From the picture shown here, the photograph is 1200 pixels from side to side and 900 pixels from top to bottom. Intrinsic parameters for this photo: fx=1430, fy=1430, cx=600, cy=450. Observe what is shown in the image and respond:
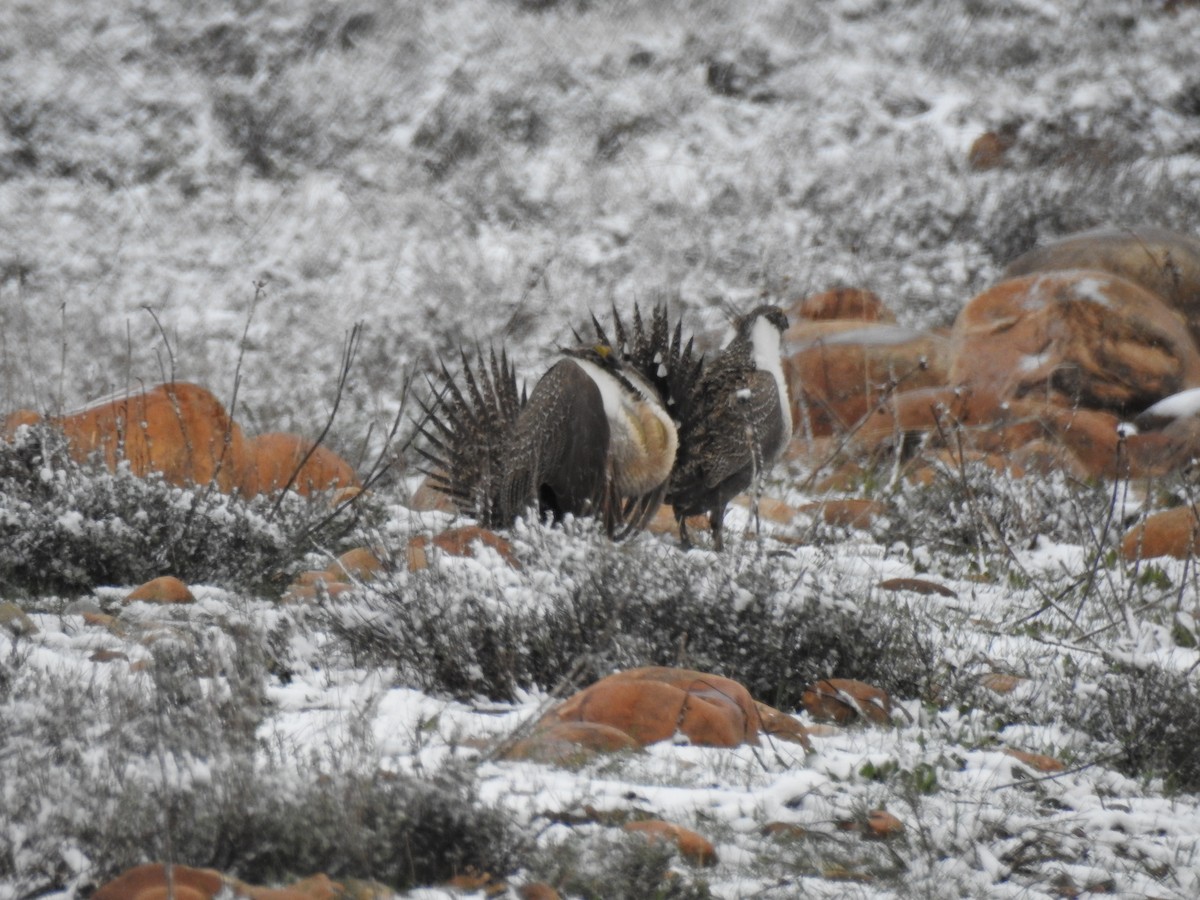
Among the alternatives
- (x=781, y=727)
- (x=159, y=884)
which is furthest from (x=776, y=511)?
(x=159, y=884)

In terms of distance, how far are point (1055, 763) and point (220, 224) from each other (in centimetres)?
1141

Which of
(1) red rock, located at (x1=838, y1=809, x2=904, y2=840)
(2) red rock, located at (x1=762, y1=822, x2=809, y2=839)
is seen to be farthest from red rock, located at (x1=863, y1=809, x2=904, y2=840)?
(2) red rock, located at (x1=762, y1=822, x2=809, y2=839)

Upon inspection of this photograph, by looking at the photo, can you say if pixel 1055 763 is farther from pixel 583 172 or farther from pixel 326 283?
pixel 583 172

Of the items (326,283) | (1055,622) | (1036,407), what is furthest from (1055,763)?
(326,283)

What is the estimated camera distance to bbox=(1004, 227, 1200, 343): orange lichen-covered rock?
8.71 meters

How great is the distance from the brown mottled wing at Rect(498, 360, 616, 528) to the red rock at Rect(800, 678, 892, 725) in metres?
1.48

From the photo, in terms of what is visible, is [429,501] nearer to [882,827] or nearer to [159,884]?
[882,827]

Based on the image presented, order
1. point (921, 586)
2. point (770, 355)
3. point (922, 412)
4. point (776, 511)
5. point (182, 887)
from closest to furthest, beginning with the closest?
point (182, 887) → point (921, 586) → point (776, 511) → point (770, 355) → point (922, 412)

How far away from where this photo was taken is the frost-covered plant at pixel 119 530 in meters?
4.12

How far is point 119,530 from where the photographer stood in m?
4.16

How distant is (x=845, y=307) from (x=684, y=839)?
776 cm

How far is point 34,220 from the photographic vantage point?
1304 centimetres

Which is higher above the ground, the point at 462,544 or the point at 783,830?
the point at 783,830

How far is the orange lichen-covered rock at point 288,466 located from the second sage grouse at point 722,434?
1.26 metres
